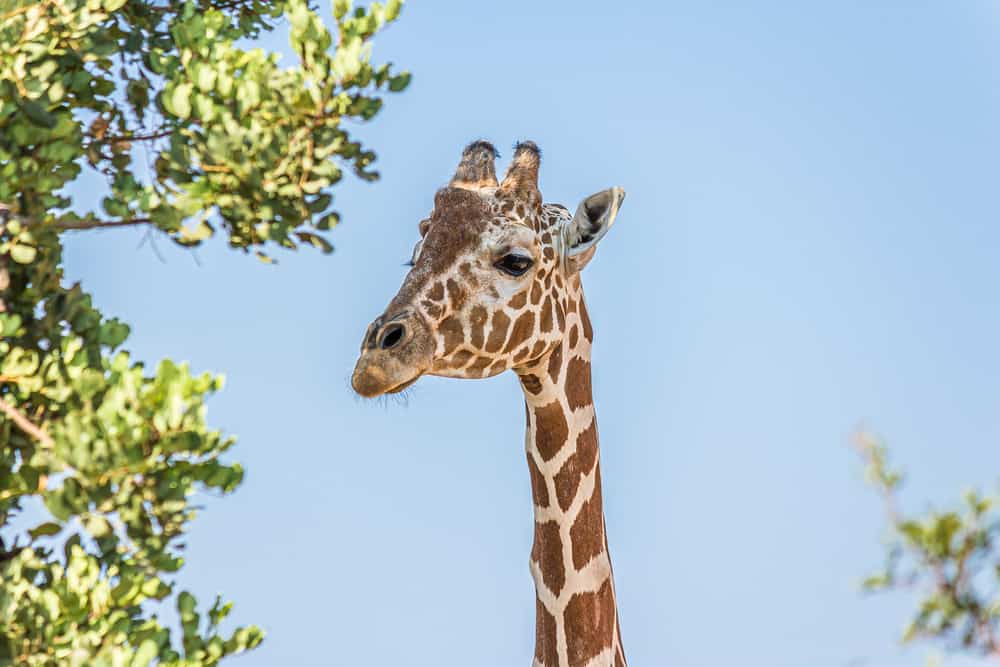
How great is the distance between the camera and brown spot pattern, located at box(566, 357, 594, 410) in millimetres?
7781

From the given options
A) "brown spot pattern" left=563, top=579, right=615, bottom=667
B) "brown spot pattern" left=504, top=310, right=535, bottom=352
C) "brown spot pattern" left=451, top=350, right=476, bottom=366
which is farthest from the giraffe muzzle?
"brown spot pattern" left=563, top=579, right=615, bottom=667

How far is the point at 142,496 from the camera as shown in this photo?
14.8 ft

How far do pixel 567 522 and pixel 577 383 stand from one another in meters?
0.78

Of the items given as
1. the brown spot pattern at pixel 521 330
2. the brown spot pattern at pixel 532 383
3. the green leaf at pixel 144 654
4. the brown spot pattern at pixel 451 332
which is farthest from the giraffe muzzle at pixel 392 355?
the green leaf at pixel 144 654

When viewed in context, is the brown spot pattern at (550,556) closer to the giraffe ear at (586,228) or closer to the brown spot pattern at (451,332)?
the brown spot pattern at (451,332)

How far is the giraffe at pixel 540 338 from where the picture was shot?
7320 millimetres

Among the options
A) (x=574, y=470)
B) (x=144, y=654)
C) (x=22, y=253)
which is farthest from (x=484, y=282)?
(x=144, y=654)

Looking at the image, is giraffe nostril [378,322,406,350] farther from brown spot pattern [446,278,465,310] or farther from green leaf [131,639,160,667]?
green leaf [131,639,160,667]

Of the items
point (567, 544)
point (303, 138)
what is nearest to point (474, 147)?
point (567, 544)

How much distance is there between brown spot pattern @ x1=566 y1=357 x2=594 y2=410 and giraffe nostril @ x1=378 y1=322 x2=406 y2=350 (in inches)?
46.9

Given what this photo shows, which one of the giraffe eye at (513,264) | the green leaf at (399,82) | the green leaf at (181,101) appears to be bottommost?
the green leaf at (181,101)

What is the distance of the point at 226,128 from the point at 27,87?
2.45 feet

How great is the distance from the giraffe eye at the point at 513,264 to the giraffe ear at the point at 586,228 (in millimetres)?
416

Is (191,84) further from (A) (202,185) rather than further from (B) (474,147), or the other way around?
(B) (474,147)
